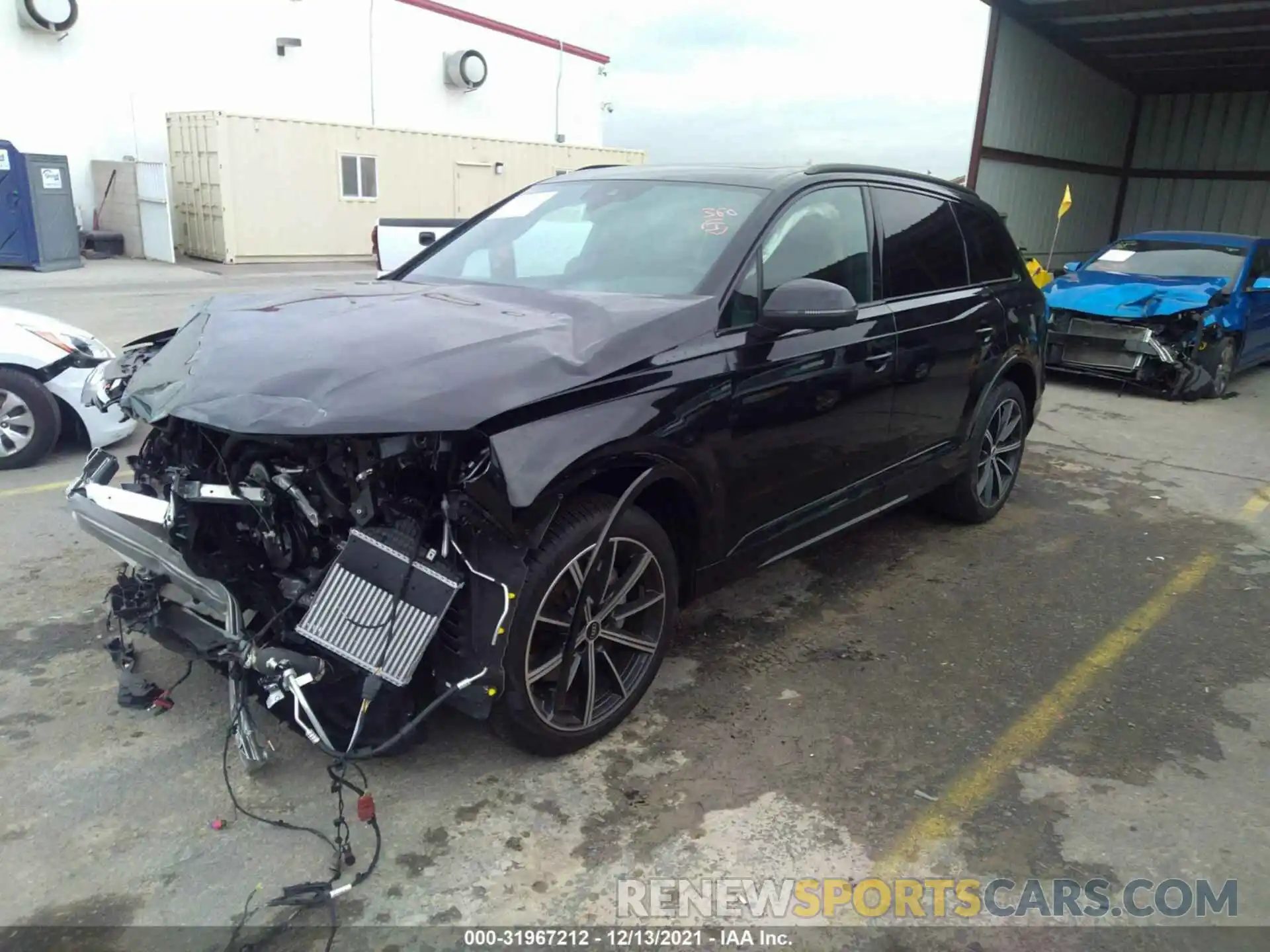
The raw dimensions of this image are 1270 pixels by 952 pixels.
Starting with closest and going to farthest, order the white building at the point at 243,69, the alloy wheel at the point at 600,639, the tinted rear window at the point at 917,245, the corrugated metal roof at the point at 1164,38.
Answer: the alloy wheel at the point at 600,639 → the tinted rear window at the point at 917,245 → the corrugated metal roof at the point at 1164,38 → the white building at the point at 243,69

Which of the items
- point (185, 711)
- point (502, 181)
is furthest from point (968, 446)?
point (502, 181)

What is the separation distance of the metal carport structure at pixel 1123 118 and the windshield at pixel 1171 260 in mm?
4438

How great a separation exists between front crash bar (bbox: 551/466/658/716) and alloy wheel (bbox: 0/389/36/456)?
4366 mm

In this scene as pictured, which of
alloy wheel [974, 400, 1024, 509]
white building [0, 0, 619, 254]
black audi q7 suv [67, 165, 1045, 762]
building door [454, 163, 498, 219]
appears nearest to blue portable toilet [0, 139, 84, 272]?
white building [0, 0, 619, 254]

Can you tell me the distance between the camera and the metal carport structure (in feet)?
47.0

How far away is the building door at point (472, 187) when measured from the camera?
22.2m

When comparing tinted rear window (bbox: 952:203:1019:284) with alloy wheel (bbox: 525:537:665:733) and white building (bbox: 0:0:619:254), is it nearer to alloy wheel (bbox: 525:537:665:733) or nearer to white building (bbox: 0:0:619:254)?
alloy wheel (bbox: 525:537:665:733)

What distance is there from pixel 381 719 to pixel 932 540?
3.49 m

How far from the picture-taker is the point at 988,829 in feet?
9.25

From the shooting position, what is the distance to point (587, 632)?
9.66 ft

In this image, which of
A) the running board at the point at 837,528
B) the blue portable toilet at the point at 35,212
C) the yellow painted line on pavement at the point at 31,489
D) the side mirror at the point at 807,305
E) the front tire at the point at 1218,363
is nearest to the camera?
the side mirror at the point at 807,305

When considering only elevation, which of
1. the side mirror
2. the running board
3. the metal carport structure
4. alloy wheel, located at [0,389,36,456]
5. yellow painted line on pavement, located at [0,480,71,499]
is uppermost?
the metal carport structure

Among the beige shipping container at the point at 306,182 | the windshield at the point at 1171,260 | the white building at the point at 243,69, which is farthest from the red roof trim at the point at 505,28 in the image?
the windshield at the point at 1171,260

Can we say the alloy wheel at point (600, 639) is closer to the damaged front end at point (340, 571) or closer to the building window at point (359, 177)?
the damaged front end at point (340, 571)
